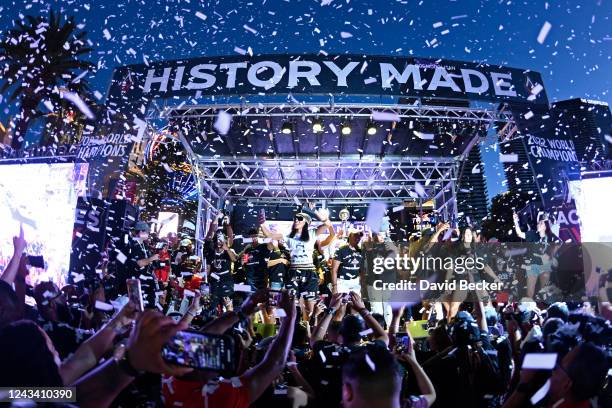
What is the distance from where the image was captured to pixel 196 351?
110cm

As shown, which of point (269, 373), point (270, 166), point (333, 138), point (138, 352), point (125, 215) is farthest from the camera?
point (270, 166)

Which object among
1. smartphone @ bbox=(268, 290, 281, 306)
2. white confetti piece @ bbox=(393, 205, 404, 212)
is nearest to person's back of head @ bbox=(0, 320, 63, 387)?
smartphone @ bbox=(268, 290, 281, 306)

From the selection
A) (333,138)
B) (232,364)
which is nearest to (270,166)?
(333,138)

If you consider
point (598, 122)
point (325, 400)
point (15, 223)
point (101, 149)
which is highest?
point (598, 122)

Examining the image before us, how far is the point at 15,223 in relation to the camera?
746cm

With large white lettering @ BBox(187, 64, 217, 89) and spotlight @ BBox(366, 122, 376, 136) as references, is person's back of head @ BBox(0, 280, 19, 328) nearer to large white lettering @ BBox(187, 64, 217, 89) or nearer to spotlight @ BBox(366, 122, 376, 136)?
large white lettering @ BBox(187, 64, 217, 89)

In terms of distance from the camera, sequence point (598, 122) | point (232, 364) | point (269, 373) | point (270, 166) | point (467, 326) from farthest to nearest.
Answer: point (598, 122) → point (270, 166) → point (467, 326) → point (269, 373) → point (232, 364)

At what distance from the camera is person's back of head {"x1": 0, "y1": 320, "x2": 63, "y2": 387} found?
111 cm

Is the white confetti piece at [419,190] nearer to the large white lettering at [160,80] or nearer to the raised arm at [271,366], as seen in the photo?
the large white lettering at [160,80]

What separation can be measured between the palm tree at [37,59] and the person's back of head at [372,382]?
17.4 metres

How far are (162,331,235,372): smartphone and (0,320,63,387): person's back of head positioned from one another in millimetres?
384

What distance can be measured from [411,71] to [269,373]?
28.1 feet

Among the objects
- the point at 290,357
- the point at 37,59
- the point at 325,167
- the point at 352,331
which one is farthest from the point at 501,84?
the point at 37,59

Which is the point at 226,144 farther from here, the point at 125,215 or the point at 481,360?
the point at 481,360
